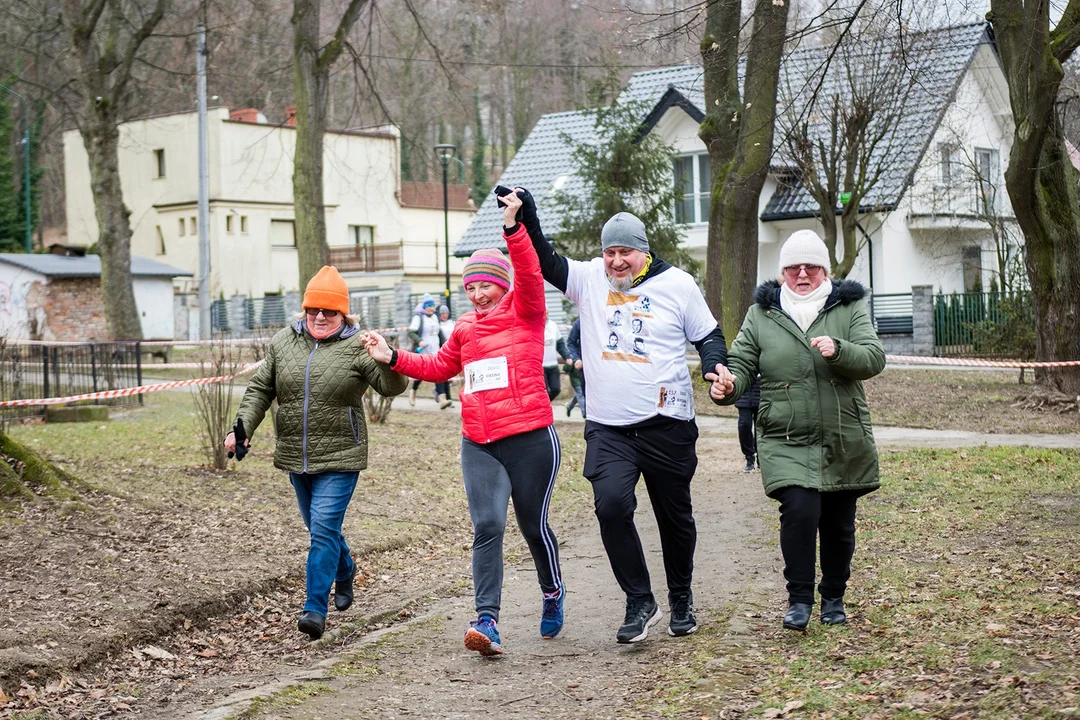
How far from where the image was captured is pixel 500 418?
19.7ft

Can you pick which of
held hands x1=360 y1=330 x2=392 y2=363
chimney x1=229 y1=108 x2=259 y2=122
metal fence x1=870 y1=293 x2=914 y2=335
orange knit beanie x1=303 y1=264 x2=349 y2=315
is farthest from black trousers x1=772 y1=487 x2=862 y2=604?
chimney x1=229 y1=108 x2=259 y2=122

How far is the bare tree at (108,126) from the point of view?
93.5 ft

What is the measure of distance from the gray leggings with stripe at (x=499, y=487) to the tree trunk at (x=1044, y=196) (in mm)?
11255

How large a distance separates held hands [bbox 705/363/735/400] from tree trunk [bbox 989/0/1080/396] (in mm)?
10872

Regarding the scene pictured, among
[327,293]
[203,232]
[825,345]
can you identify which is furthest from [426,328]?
[825,345]

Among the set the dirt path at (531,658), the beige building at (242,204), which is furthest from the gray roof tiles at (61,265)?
the dirt path at (531,658)

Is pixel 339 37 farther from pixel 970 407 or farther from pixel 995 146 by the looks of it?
pixel 995 146

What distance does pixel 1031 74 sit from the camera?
50.2ft

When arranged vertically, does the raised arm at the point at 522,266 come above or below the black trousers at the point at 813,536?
above

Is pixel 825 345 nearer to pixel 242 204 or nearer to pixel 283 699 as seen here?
pixel 283 699

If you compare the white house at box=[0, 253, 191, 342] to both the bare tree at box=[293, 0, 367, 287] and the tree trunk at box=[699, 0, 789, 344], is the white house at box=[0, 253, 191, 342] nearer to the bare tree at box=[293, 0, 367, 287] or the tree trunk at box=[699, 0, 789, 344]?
the bare tree at box=[293, 0, 367, 287]

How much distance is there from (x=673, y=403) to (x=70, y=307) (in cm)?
3615

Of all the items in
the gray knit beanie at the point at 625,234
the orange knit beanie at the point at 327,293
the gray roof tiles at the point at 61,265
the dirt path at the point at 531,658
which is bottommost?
the dirt path at the point at 531,658

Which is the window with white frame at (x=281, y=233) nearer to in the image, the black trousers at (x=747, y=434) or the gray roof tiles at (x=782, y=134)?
the gray roof tiles at (x=782, y=134)
